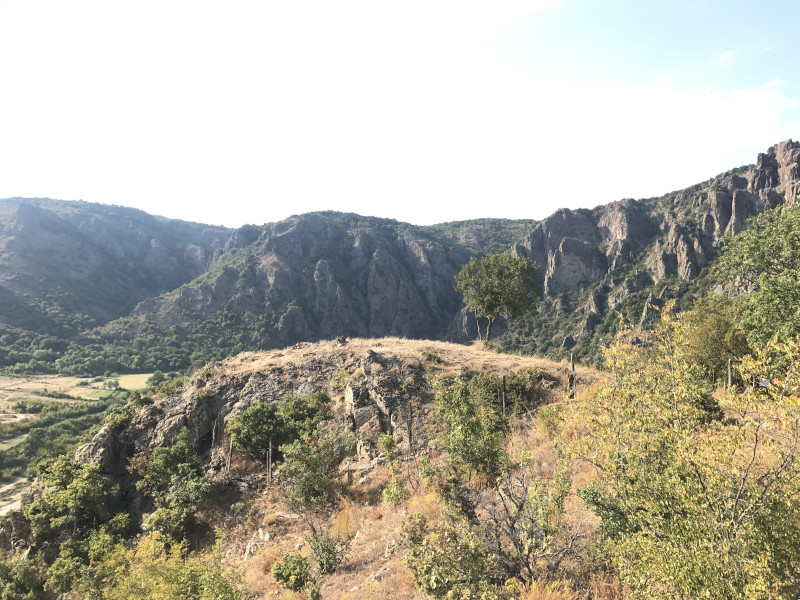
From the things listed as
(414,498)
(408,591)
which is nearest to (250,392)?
(414,498)

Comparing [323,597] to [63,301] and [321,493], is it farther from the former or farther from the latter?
[63,301]

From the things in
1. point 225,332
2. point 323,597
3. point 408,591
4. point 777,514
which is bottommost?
point 225,332

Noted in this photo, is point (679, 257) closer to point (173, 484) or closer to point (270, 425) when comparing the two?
point (270, 425)

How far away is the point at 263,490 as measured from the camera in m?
24.3

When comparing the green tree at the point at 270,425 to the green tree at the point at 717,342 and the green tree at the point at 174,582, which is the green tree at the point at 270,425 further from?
the green tree at the point at 717,342

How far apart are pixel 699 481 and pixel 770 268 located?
69.5 ft

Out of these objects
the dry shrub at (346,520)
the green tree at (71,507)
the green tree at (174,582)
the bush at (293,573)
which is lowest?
the green tree at (71,507)

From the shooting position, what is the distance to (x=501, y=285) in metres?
38.6

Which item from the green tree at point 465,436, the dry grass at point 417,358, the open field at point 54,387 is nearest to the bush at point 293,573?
the green tree at point 465,436

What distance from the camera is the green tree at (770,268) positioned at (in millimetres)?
17406

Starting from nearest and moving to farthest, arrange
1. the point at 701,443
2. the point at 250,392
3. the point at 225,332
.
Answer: the point at 701,443
the point at 250,392
the point at 225,332

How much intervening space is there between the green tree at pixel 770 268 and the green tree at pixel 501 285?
56.5 feet

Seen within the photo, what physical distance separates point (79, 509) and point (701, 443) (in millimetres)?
33664

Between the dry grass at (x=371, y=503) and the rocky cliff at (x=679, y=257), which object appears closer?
the dry grass at (x=371, y=503)
